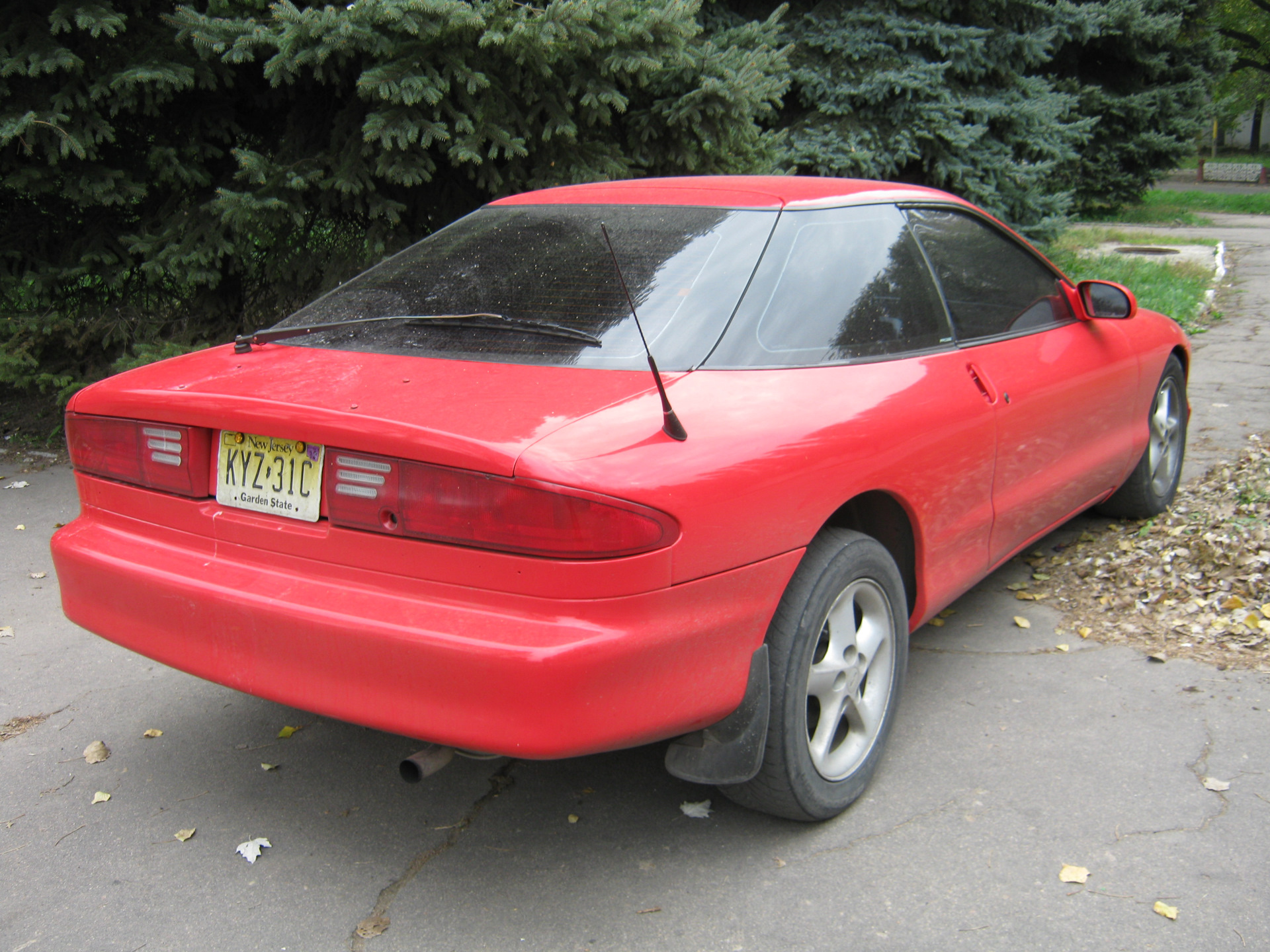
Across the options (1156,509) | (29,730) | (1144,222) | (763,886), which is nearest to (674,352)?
(763,886)

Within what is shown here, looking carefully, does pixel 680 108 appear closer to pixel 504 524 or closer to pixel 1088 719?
pixel 1088 719

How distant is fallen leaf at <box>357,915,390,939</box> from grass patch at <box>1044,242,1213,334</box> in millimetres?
8818

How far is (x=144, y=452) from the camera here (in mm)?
2662

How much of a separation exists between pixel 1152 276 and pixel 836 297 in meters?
10.1

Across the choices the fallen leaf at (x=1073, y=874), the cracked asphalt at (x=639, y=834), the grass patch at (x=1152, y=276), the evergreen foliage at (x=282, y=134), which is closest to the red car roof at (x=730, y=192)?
the cracked asphalt at (x=639, y=834)

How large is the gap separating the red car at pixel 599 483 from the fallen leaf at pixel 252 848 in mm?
498

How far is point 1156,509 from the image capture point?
4887 mm

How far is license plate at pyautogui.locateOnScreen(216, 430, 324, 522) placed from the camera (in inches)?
93.5

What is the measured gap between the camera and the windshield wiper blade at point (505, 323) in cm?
267

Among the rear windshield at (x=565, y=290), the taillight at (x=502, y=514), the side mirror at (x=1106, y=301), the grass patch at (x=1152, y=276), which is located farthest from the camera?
the grass patch at (x=1152, y=276)

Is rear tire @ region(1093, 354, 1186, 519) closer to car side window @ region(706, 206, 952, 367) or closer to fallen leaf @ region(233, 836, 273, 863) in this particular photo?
car side window @ region(706, 206, 952, 367)

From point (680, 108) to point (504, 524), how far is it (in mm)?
4656

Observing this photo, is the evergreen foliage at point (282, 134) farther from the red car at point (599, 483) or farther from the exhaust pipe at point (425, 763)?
the exhaust pipe at point (425, 763)

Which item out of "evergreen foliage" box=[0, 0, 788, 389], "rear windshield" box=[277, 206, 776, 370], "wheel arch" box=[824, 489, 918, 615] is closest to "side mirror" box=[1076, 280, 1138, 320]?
"wheel arch" box=[824, 489, 918, 615]
